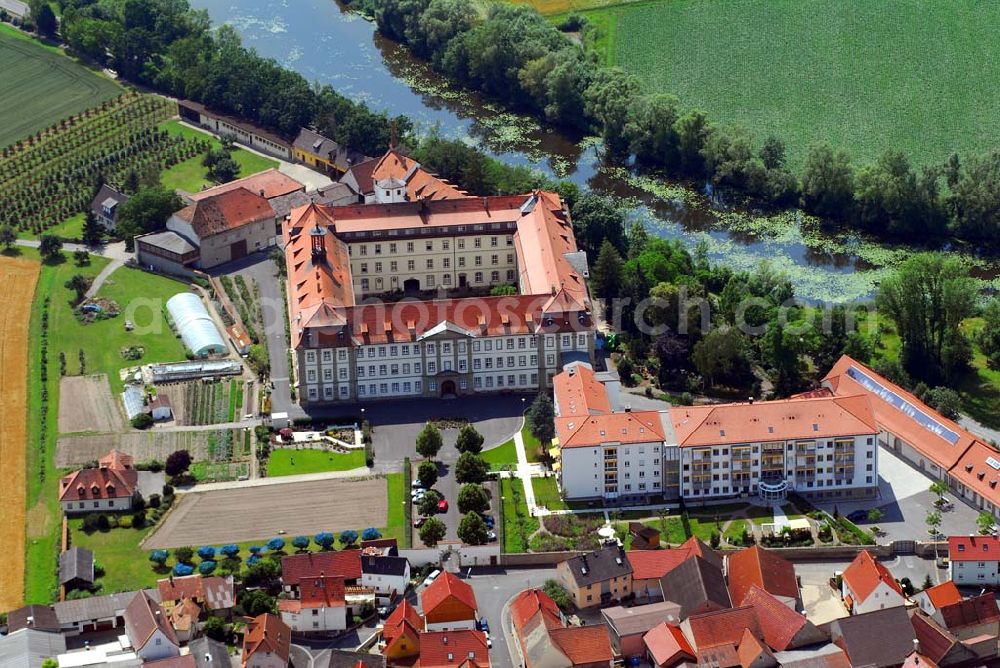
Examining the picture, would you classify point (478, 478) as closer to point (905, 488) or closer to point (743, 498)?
point (743, 498)

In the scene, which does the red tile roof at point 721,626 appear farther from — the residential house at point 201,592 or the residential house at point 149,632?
the residential house at point 149,632

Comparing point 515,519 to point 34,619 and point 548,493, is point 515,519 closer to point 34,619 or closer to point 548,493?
point 548,493

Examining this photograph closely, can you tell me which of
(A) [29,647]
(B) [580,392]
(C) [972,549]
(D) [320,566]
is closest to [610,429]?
(B) [580,392]

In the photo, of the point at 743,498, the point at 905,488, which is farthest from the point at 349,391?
the point at 905,488

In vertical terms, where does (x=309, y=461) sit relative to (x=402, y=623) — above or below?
above

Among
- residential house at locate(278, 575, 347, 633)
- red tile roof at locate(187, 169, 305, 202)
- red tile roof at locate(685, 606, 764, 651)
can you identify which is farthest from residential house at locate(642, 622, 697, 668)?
red tile roof at locate(187, 169, 305, 202)

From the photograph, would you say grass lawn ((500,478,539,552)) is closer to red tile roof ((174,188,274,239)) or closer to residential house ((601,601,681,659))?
residential house ((601,601,681,659))

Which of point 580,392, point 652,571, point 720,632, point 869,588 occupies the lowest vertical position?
point 720,632

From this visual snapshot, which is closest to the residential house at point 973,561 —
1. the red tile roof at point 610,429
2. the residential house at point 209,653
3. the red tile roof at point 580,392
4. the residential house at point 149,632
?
the red tile roof at point 610,429
